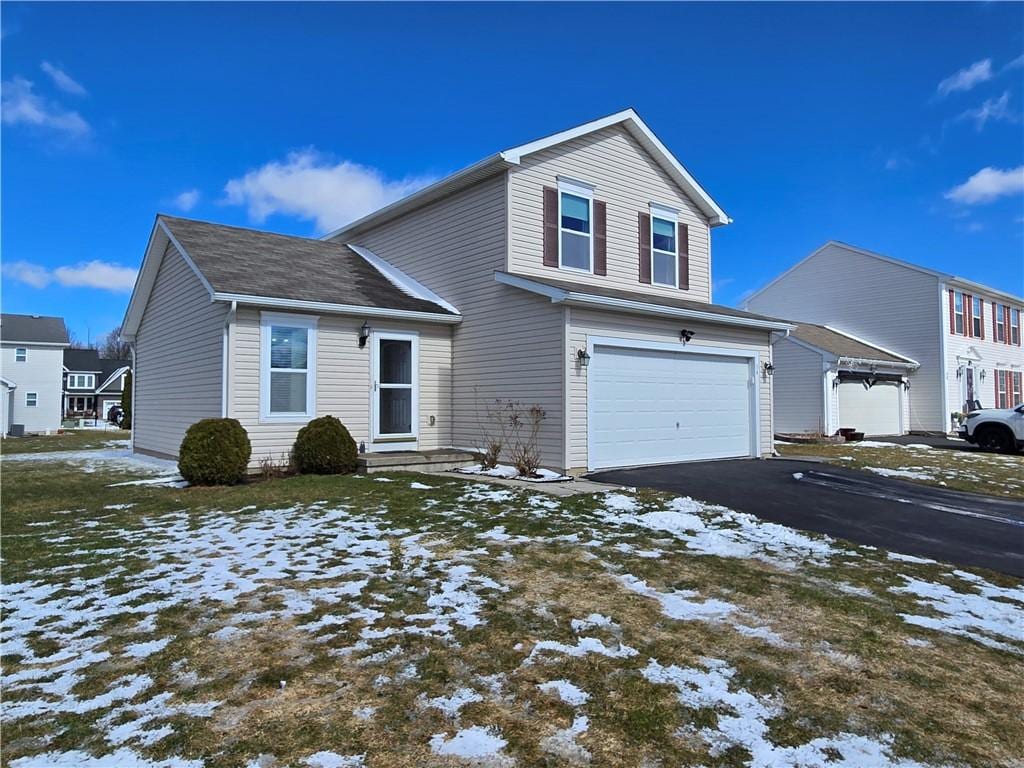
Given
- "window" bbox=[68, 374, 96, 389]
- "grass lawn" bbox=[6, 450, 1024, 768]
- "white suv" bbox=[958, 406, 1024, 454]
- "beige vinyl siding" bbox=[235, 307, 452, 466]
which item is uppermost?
"window" bbox=[68, 374, 96, 389]

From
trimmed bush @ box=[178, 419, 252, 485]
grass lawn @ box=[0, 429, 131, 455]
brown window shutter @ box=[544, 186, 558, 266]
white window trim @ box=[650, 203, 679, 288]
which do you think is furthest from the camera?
grass lawn @ box=[0, 429, 131, 455]

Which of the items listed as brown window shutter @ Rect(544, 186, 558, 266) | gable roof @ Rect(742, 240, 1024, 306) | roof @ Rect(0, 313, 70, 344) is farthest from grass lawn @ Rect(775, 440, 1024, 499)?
roof @ Rect(0, 313, 70, 344)

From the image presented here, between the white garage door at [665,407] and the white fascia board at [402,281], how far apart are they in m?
3.98

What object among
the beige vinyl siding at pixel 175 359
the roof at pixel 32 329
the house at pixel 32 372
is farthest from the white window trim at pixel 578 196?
the roof at pixel 32 329

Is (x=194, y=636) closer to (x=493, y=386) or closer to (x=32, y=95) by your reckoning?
(x=493, y=386)

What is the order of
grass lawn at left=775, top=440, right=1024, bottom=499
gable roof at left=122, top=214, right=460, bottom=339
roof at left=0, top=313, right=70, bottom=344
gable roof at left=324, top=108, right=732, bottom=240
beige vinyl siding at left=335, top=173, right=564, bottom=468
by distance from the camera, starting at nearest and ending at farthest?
grass lawn at left=775, top=440, right=1024, bottom=499 < beige vinyl siding at left=335, top=173, right=564, bottom=468 < gable roof at left=122, top=214, right=460, bottom=339 < gable roof at left=324, top=108, right=732, bottom=240 < roof at left=0, top=313, right=70, bottom=344

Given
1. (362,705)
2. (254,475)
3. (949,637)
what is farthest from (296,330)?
(949,637)

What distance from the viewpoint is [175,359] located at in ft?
43.4

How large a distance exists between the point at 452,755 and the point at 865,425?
24121 mm

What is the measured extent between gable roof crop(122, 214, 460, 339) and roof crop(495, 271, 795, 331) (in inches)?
99.4

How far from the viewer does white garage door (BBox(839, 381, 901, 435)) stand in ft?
71.7

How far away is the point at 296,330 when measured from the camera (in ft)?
37.0

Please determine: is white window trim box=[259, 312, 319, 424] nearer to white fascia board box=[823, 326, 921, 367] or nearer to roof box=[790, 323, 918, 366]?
roof box=[790, 323, 918, 366]

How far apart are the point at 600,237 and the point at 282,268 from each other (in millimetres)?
6857
